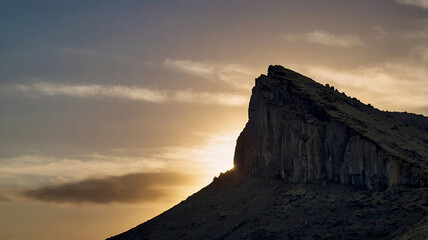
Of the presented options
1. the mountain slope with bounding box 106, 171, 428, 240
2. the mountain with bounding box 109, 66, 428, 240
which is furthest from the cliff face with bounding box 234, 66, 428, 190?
the mountain slope with bounding box 106, 171, 428, 240

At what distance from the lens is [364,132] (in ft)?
539

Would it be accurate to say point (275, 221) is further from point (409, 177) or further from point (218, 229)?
point (409, 177)

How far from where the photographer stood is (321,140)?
553 feet

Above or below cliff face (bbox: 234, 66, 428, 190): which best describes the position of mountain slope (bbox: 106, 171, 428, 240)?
below

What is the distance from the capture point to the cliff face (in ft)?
506

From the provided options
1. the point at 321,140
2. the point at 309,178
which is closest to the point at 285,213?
the point at 309,178

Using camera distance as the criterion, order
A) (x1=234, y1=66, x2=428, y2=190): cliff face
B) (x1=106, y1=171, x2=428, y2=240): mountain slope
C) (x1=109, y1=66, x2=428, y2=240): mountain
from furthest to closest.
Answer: (x1=234, y1=66, x2=428, y2=190): cliff face
(x1=109, y1=66, x2=428, y2=240): mountain
(x1=106, y1=171, x2=428, y2=240): mountain slope

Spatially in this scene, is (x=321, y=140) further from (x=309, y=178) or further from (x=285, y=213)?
(x=285, y=213)

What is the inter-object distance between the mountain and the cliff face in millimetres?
224

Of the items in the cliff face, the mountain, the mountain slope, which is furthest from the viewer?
the cliff face

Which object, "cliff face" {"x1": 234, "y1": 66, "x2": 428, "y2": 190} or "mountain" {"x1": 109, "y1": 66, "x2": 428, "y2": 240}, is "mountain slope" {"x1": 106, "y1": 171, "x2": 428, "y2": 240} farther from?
"cliff face" {"x1": 234, "y1": 66, "x2": 428, "y2": 190}

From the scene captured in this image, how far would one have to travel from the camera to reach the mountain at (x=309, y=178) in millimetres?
147125

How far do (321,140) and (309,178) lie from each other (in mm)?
8444

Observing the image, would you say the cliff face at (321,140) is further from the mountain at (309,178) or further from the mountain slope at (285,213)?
the mountain slope at (285,213)
